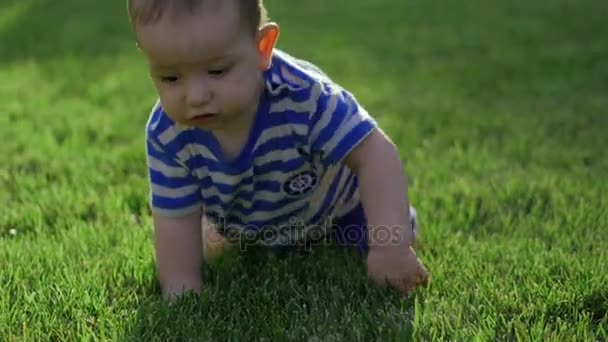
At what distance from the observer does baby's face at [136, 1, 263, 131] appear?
78.9 inches

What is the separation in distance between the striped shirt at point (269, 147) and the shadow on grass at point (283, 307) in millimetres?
219

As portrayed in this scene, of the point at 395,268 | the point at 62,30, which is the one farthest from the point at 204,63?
the point at 62,30

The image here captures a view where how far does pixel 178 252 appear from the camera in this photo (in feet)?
7.75

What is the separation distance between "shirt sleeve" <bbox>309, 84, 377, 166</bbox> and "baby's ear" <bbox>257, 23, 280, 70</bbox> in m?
0.20

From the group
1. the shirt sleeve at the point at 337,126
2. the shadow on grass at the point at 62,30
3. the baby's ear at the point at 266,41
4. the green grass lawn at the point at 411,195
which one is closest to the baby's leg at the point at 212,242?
the green grass lawn at the point at 411,195

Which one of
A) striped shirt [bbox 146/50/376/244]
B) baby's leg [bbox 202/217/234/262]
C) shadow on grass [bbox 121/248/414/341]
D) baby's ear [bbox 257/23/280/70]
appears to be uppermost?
baby's ear [bbox 257/23/280/70]

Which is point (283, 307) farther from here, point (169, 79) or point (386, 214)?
point (169, 79)

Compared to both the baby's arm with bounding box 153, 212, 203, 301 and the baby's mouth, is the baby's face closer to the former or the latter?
the baby's mouth

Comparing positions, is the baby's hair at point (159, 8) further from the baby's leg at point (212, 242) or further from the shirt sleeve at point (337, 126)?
the baby's leg at point (212, 242)

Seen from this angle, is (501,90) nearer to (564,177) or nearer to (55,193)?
(564,177)

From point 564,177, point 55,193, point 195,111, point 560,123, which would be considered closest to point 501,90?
point 560,123

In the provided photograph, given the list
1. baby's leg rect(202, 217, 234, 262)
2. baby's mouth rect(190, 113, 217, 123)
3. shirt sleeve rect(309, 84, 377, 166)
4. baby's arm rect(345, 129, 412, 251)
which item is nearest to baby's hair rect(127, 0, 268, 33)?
baby's mouth rect(190, 113, 217, 123)

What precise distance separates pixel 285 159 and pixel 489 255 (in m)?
0.64

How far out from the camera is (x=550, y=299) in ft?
6.95
